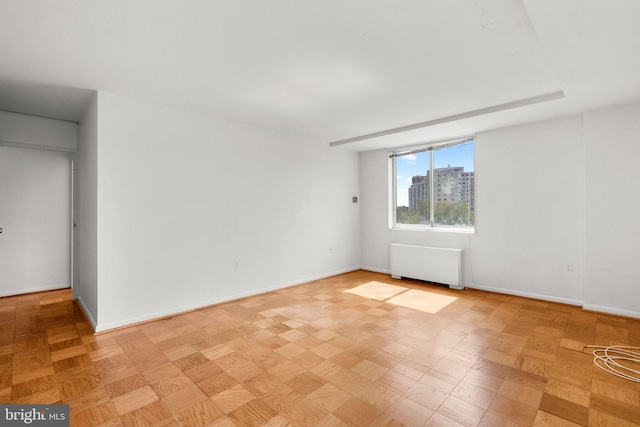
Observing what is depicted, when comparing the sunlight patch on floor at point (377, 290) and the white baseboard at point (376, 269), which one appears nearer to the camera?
the sunlight patch on floor at point (377, 290)

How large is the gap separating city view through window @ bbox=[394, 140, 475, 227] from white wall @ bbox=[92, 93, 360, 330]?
5.48 feet

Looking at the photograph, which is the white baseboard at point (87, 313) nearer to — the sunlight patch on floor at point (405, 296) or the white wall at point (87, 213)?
the white wall at point (87, 213)

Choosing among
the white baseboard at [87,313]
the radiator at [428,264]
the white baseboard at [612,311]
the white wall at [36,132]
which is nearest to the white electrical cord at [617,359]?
the white baseboard at [612,311]

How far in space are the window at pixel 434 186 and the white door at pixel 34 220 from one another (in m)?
5.97

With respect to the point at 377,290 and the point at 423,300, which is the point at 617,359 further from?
the point at 377,290

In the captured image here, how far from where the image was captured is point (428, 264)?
5.38 m

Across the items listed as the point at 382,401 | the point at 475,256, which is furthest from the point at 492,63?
the point at 475,256

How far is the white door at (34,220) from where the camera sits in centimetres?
473

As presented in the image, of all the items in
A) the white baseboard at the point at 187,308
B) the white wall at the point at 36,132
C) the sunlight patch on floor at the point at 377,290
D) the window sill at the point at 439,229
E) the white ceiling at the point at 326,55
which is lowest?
the sunlight patch on floor at the point at 377,290

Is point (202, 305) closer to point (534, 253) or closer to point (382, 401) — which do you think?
point (382, 401)

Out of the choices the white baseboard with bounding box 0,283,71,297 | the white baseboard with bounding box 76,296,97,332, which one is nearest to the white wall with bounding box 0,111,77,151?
the white baseboard with bounding box 76,296,97,332

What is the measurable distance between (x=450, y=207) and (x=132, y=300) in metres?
5.09

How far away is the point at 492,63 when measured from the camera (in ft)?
8.98

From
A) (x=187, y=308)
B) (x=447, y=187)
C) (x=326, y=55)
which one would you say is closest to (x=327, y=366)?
(x=187, y=308)
